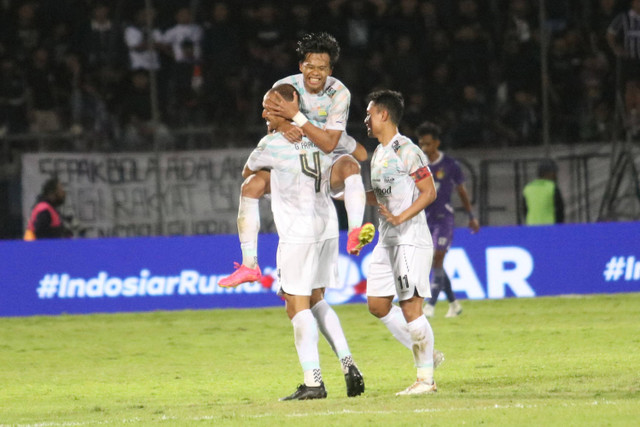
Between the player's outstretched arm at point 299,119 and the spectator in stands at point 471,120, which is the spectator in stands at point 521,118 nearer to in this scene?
the spectator in stands at point 471,120

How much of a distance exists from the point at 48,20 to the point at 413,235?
12688 millimetres

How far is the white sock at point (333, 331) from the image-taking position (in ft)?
26.4

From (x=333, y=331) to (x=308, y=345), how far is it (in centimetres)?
29

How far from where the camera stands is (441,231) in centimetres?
1367

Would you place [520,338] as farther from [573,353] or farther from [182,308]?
[182,308]

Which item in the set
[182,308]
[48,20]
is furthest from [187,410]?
[48,20]

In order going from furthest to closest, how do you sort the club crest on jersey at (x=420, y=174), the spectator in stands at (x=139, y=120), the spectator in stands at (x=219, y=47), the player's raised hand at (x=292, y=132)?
the spectator in stands at (x=219, y=47)
the spectator in stands at (x=139, y=120)
the club crest on jersey at (x=420, y=174)
the player's raised hand at (x=292, y=132)

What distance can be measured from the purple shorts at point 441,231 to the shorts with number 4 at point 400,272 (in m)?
5.20

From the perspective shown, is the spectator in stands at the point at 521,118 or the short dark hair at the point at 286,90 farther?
the spectator in stands at the point at 521,118

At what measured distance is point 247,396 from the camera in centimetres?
875

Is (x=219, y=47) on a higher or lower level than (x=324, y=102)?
higher

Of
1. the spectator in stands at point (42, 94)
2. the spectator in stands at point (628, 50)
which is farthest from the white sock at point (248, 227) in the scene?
the spectator in stands at point (628, 50)

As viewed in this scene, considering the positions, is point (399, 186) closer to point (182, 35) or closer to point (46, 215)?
point (46, 215)

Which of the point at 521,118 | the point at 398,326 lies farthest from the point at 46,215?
the point at 398,326
